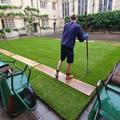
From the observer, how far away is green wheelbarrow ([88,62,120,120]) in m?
1.51

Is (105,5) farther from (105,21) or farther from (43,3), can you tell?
(43,3)

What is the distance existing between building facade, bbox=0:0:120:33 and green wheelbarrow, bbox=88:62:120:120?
20.6 meters

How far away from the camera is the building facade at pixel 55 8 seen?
21.0 metres

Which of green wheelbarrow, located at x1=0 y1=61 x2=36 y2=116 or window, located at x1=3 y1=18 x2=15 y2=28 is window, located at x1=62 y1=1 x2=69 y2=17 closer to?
window, located at x1=3 y1=18 x2=15 y2=28

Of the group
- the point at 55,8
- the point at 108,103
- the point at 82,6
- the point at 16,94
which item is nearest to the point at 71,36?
the point at 16,94

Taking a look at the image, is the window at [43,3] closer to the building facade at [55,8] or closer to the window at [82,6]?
the building facade at [55,8]

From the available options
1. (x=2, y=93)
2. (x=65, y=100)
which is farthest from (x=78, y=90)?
(x=2, y=93)

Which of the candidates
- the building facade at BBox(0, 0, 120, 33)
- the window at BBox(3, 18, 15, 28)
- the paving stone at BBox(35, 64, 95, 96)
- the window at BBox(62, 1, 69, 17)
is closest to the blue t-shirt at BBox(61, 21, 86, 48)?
the paving stone at BBox(35, 64, 95, 96)

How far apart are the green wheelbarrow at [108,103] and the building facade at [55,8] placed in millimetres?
20559

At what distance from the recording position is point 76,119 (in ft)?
8.26

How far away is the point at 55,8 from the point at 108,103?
29.3m

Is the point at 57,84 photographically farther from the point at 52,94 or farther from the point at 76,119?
the point at 76,119

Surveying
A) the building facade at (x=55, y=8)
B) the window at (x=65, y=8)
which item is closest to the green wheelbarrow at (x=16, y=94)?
the building facade at (x=55, y=8)

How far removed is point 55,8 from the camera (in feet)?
93.4
